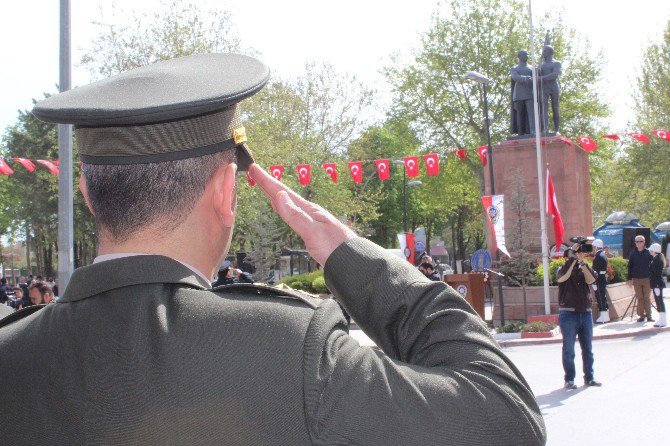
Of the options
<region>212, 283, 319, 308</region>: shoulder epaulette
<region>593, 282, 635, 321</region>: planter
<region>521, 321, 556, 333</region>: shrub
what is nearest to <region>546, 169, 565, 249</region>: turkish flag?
<region>593, 282, 635, 321</region>: planter

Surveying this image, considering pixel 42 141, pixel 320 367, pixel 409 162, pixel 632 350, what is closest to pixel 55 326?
pixel 320 367

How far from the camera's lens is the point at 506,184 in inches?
1079

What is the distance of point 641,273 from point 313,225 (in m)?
20.1

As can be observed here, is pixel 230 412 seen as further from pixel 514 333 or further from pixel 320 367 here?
pixel 514 333

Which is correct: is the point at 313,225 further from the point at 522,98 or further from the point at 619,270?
the point at 522,98

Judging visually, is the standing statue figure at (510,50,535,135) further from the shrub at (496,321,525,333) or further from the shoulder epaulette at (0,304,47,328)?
the shoulder epaulette at (0,304,47,328)

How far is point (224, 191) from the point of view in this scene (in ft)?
5.49

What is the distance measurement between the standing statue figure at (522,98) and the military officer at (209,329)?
2726cm

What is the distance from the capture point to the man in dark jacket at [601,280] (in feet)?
67.3

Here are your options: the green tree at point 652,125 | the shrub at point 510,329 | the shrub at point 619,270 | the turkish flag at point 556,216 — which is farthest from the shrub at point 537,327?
the green tree at point 652,125

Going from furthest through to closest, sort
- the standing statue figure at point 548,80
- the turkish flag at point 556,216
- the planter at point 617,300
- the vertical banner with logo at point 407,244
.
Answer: the vertical banner with logo at point 407,244, the standing statue figure at point 548,80, the planter at point 617,300, the turkish flag at point 556,216

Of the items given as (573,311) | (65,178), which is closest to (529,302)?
(573,311)

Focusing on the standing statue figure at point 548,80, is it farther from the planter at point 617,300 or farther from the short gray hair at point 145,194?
the short gray hair at point 145,194

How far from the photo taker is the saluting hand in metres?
1.70
